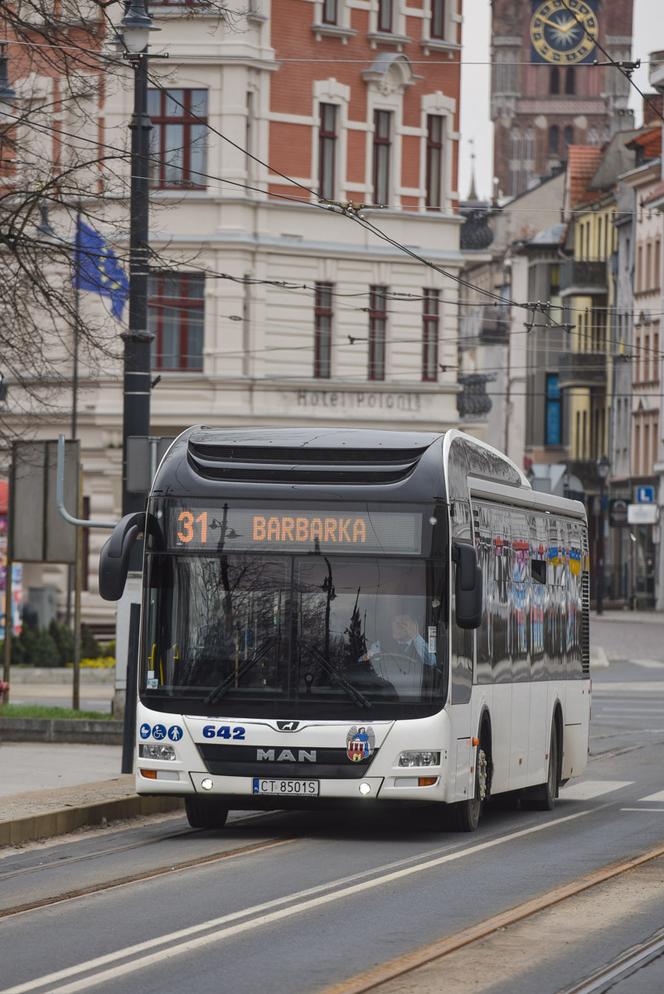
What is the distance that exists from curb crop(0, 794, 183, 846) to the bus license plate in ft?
5.02

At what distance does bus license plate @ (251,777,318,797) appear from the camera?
53.3ft

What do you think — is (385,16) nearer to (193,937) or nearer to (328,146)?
(328,146)

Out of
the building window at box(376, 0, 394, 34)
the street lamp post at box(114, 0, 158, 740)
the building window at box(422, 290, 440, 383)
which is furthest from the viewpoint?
the building window at box(422, 290, 440, 383)

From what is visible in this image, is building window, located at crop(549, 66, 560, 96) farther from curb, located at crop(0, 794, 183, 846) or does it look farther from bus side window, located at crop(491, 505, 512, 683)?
curb, located at crop(0, 794, 183, 846)

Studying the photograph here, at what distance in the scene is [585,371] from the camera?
100 m

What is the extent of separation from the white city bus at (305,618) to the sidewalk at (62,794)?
2.94ft

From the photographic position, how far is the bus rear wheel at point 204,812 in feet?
56.8

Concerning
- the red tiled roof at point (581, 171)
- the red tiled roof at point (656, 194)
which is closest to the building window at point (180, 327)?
the red tiled roof at point (656, 194)

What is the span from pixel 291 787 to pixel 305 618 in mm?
1169

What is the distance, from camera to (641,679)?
44.9 metres

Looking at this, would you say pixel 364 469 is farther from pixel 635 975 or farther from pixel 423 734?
pixel 635 975

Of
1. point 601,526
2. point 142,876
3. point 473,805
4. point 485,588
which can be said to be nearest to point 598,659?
point 485,588

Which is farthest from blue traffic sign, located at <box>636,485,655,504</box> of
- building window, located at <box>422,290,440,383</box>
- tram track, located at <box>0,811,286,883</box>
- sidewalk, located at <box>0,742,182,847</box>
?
tram track, located at <box>0,811,286,883</box>

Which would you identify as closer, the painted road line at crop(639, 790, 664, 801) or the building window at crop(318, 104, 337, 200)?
the painted road line at crop(639, 790, 664, 801)
